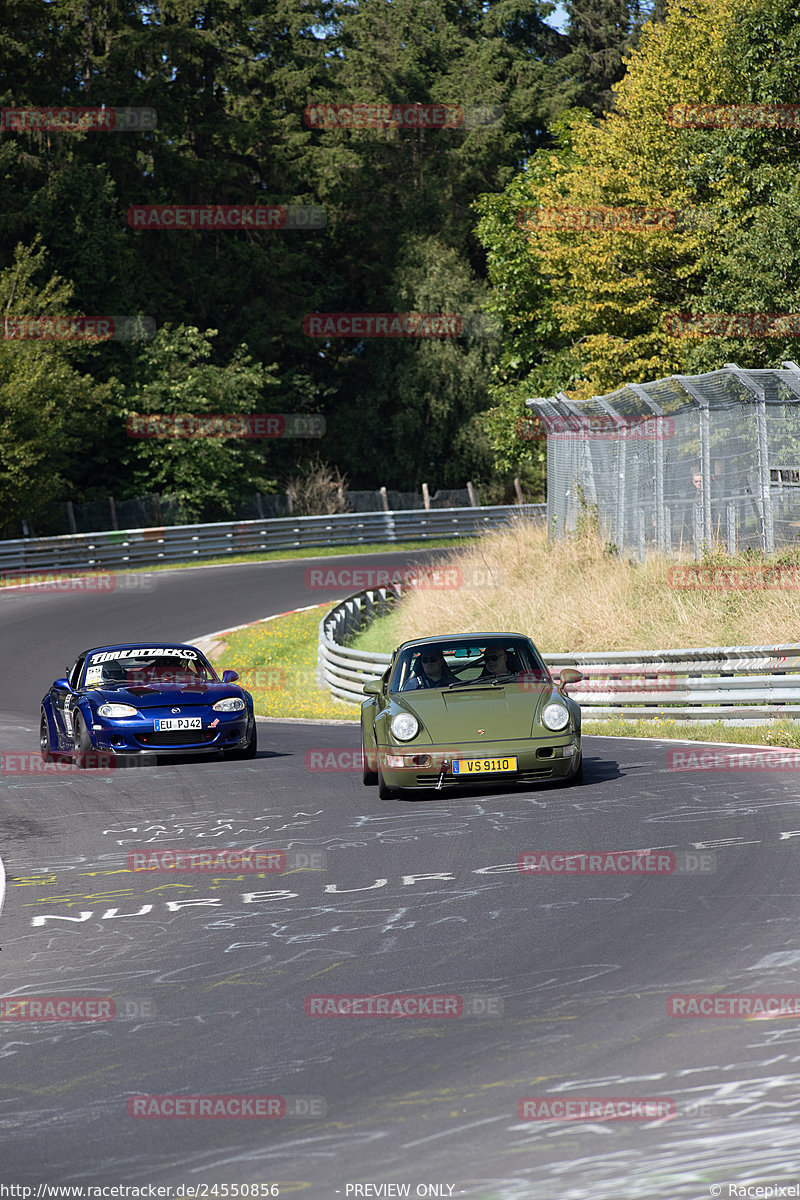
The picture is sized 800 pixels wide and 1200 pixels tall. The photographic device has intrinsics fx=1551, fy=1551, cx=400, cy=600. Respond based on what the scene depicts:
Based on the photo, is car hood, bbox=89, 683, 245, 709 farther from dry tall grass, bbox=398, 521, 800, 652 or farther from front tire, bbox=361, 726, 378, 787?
dry tall grass, bbox=398, 521, 800, 652

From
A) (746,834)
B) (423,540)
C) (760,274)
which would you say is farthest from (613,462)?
(423,540)

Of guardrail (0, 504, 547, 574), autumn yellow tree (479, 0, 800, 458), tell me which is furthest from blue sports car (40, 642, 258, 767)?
guardrail (0, 504, 547, 574)

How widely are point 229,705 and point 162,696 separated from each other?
0.71m

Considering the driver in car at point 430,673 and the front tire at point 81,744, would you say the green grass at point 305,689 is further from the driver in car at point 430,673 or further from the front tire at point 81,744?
the front tire at point 81,744

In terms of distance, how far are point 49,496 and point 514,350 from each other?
1688 centimetres

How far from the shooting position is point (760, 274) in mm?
29312

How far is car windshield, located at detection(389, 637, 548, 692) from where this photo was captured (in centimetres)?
1375

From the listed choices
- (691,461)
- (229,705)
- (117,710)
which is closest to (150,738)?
(117,710)

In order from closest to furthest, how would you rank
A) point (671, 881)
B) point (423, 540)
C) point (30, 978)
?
point (30, 978) < point (671, 881) < point (423, 540)

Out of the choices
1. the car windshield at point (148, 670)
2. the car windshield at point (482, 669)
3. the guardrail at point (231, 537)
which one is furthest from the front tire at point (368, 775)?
the guardrail at point (231, 537)

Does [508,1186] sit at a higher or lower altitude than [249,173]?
lower

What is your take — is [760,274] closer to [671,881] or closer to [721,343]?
[721,343]

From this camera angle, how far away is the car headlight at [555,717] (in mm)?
12719

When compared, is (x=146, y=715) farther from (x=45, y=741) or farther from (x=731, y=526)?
(x=731, y=526)
